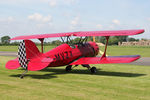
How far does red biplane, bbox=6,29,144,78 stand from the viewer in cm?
1000

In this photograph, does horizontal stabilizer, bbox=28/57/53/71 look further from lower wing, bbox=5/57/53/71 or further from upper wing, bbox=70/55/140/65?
upper wing, bbox=70/55/140/65

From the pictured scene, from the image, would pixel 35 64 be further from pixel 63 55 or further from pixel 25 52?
pixel 63 55

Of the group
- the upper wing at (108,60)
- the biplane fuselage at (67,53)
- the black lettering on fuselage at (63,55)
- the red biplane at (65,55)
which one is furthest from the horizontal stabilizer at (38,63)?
the upper wing at (108,60)

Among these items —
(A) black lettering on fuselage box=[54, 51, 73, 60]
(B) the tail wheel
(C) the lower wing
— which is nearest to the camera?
(B) the tail wheel

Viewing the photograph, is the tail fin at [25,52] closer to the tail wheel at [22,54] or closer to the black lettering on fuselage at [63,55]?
the tail wheel at [22,54]

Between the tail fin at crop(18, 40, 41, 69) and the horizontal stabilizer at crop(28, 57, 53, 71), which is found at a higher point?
the tail fin at crop(18, 40, 41, 69)

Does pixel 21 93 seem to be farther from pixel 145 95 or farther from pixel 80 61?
pixel 80 61

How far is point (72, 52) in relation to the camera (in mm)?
12648

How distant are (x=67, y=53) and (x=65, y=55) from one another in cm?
23

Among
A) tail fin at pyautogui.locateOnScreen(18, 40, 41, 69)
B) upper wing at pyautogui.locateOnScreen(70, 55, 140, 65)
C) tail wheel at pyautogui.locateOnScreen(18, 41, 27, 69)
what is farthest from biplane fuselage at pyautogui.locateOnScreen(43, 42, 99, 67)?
tail wheel at pyautogui.locateOnScreen(18, 41, 27, 69)

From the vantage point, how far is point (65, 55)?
39.8 feet

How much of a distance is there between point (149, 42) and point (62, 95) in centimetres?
15432

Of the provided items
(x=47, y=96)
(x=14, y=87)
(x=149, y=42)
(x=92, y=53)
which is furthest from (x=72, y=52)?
(x=149, y=42)

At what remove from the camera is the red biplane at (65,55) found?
10.0 m
